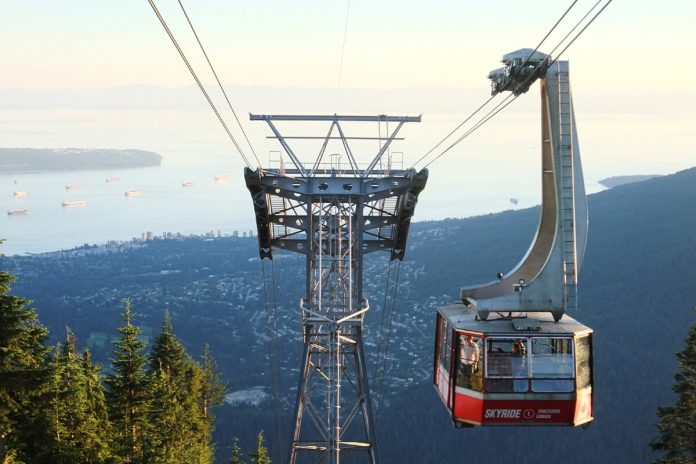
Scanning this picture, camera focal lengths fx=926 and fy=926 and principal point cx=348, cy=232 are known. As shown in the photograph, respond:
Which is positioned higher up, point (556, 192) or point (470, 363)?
point (556, 192)

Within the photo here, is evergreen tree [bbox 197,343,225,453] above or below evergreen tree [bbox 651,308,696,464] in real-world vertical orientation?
below

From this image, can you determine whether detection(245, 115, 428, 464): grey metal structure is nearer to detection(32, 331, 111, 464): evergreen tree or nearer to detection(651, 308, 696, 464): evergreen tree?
detection(32, 331, 111, 464): evergreen tree

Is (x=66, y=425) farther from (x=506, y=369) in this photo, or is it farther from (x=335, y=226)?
(x=506, y=369)

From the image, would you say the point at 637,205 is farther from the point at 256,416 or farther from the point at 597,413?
the point at 256,416

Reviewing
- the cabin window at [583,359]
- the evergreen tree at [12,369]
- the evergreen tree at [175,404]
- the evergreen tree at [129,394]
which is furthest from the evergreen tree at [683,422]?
the evergreen tree at [12,369]

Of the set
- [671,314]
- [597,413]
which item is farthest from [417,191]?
[671,314]

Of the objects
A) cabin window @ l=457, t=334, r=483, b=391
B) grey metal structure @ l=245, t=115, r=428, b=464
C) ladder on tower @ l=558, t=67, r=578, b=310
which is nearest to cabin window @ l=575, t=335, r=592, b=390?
ladder on tower @ l=558, t=67, r=578, b=310

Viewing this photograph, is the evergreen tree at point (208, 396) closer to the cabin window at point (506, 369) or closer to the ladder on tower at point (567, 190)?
the cabin window at point (506, 369)

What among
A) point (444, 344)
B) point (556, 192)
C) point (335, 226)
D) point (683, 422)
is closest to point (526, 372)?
point (444, 344)
